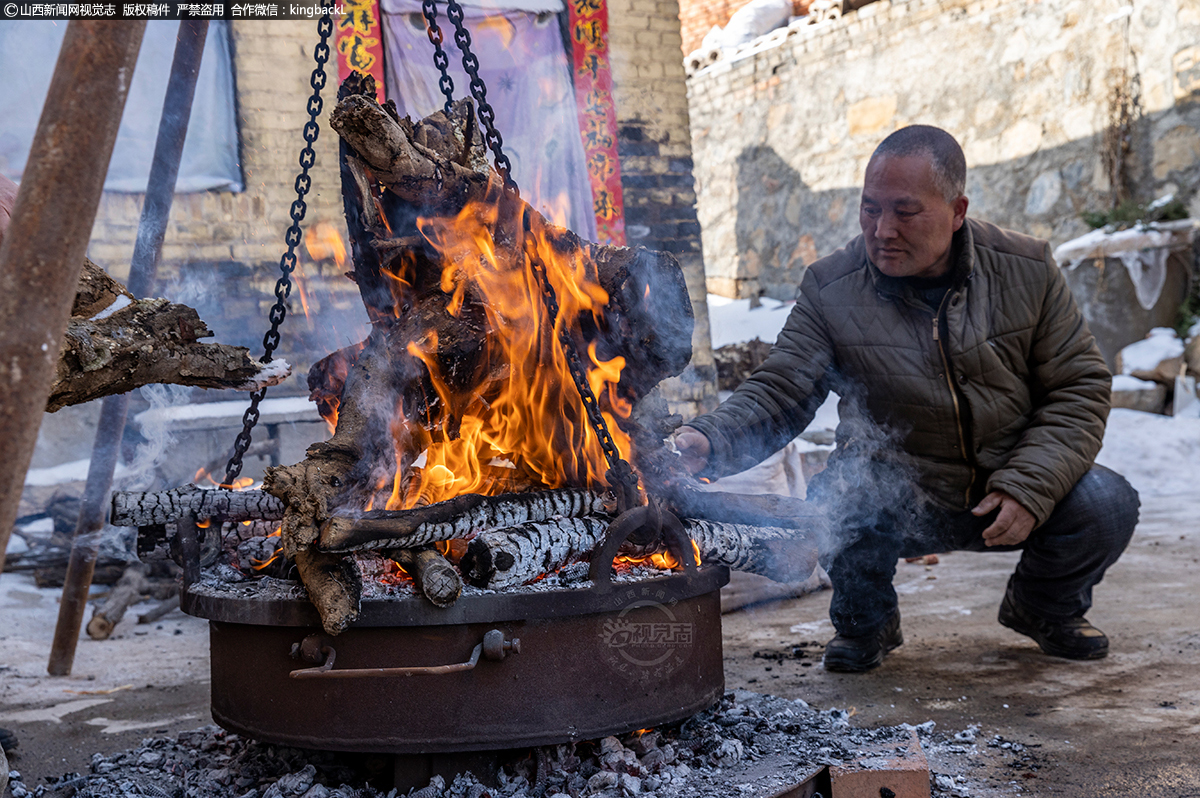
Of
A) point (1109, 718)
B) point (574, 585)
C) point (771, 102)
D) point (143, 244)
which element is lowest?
point (1109, 718)

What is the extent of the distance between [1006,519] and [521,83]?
4.33m

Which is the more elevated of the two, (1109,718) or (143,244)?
(143,244)

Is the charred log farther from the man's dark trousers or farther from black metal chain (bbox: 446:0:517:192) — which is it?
black metal chain (bbox: 446:0:517:192)

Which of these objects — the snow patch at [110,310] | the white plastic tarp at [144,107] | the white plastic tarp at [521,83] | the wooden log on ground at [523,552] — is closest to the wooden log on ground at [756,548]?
the wooden log on ground at [523,552]

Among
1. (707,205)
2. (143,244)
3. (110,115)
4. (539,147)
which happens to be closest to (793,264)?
(707,205)

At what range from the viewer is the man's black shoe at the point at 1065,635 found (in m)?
3.15

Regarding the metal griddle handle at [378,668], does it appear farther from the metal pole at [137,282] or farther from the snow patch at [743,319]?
the snow patch at [743,319]

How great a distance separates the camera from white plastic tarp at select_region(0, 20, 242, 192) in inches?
203

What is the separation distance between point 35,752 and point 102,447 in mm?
1439

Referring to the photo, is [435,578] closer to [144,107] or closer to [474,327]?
[474,327]

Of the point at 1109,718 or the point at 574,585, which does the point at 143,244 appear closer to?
the point at 574,585

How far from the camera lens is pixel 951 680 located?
3041mm

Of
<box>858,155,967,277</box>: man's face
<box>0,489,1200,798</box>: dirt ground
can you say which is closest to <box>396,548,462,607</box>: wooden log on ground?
<box>0,489,1200,798</box>: dirt ground

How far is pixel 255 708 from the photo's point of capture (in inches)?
80.8
